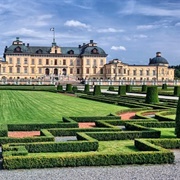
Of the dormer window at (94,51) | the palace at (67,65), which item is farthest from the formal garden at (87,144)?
the dormer window at (94,51)

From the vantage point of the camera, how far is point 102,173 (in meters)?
6.26

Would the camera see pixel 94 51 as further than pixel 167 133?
Yes

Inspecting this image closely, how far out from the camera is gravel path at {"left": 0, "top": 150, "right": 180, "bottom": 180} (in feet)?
19.6

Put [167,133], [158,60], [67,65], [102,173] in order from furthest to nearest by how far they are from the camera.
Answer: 1. [158,60]
2. [67,65]
3. [167,133]
4. [102,173]

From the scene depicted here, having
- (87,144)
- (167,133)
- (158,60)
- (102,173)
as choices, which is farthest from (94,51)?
(102,173)

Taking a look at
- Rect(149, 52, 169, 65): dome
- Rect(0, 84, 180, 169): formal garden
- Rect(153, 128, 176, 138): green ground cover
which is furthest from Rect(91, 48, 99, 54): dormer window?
Rect(153, 128, 176, 138): green ground cover

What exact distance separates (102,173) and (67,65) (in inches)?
2440

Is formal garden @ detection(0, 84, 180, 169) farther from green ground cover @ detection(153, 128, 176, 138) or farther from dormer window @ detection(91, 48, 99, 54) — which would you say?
dormer window @ detection(91, 48, 99, 54)

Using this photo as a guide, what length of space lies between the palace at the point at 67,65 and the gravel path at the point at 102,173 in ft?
186

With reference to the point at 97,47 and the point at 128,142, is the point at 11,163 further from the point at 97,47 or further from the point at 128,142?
the point at 97,47

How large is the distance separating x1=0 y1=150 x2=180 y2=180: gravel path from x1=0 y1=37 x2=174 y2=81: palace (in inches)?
2236

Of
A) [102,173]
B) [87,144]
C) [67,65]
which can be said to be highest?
[67,65]

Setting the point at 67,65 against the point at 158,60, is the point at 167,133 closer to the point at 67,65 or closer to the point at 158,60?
the point at 67,65

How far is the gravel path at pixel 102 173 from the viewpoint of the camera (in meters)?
5.98
